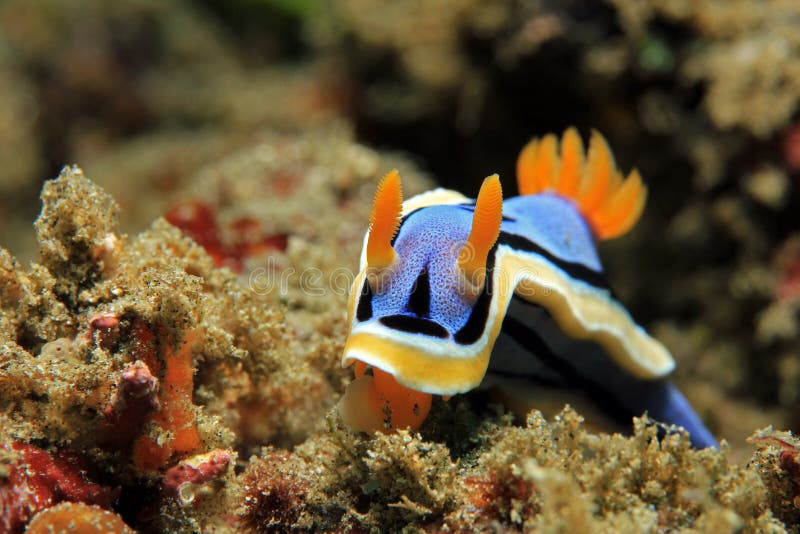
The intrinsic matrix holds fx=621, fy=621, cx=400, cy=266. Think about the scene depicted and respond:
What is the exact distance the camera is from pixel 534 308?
2611 mm

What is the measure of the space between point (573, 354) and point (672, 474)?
3.27ft

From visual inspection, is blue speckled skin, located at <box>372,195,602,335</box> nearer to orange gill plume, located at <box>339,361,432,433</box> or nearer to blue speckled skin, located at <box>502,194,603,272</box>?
blue speckled skin, located at <box>502,194,603,272</box>

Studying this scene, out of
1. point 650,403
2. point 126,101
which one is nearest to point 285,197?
point 650,403

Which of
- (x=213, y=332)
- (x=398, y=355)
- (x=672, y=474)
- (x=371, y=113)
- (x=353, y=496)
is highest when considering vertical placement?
(x=371, y=113)

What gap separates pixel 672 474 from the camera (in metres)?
2.00

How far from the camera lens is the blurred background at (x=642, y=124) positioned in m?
4.71

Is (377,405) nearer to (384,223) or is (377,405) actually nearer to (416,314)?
(416,314)

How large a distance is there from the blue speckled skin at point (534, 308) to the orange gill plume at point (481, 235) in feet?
0.13

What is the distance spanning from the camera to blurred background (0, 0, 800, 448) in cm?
471

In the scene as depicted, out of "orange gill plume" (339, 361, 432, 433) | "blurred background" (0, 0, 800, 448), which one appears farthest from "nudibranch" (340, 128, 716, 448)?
"blurred background" (0, 0, 800, 448)

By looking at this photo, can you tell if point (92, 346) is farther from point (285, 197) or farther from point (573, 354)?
point (285, 197)

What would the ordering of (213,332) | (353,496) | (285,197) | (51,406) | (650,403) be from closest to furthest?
1. (51,406)
2. (353,496)
3. (213,332)
4. (650,403)
5. (285,197)

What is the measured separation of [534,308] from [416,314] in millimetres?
765

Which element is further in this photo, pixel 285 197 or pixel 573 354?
pixel 285 197
